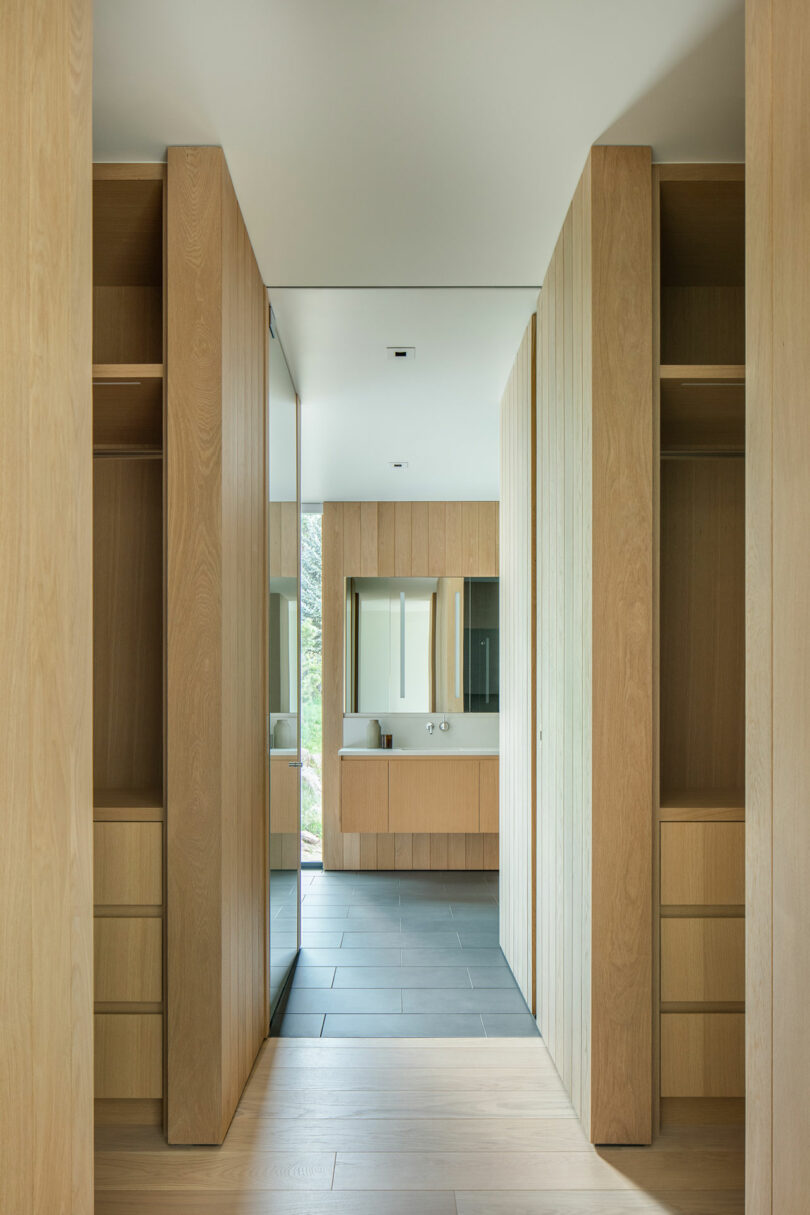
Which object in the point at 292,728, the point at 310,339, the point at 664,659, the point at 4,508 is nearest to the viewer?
the point at 4,508

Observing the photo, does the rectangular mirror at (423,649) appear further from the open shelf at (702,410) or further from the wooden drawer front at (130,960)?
the wooden drawer front at (130,960)

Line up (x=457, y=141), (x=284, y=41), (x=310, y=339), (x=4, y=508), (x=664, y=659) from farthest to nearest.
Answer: (x=310, y=339), (x=664, y=659), (x=457, y=141), (x=284, y=41), (x=4, y=508)

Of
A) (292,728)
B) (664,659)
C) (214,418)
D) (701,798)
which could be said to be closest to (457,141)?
(214,418)

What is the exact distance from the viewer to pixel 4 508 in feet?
3.50

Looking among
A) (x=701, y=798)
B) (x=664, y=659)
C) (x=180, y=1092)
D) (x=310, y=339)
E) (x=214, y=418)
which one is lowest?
(x=180, y=1092)

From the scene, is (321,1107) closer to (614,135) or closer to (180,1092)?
(180,1092)

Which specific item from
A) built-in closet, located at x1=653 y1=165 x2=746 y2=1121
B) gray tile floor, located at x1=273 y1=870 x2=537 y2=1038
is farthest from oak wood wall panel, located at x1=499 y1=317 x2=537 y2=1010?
built-in closet, located at x1=653 y1=165 x2=746 y2=1121

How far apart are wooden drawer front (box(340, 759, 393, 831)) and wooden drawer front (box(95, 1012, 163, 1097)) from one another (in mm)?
3652

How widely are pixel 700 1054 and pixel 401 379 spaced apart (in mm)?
2868

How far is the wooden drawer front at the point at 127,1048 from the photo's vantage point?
243 centimetres

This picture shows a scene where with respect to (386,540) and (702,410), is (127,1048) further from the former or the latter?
(386,540)

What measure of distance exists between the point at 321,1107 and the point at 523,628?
187 centimetres

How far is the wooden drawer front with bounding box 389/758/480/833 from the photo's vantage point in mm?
6062

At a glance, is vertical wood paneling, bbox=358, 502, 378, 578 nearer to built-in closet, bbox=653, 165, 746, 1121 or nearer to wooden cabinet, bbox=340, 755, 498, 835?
wooden cabinet, bbox=340, 755, 498, 835
